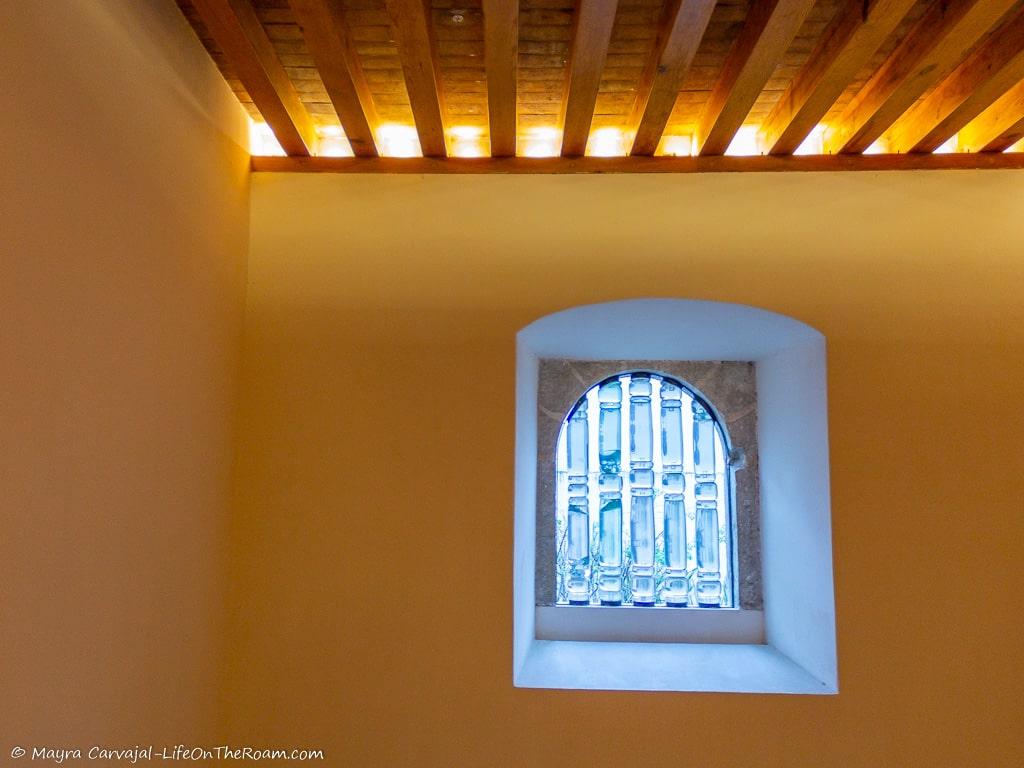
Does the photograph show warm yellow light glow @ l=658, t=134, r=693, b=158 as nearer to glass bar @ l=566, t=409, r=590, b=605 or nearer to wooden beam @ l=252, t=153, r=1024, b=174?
wooden beam @ l=252, t=153, r=1024, b=174

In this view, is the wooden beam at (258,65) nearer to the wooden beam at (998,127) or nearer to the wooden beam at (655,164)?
the wooden beam at (655,164)

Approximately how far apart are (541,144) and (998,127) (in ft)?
5.43

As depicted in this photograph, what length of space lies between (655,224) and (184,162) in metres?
1.71

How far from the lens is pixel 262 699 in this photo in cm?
293

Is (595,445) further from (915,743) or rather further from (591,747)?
(915,743)

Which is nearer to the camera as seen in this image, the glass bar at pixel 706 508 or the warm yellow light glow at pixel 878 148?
the warm yellow light glow at pixel 878 148

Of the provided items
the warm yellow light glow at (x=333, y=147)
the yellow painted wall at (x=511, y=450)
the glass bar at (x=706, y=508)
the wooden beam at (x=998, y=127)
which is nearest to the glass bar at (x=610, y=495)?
the glass bar at (x=706, y=508)

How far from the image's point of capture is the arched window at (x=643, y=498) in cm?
393

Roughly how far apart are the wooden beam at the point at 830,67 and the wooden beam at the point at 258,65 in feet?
5.65

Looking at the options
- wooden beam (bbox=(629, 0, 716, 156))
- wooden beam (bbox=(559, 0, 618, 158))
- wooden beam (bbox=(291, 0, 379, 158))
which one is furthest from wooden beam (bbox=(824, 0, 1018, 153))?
wooden beam (bbox=(291, 0, 379, 158))

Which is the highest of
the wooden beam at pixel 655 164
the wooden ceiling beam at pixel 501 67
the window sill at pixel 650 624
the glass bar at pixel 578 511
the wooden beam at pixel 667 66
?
the wooden beam at pixel 667 66

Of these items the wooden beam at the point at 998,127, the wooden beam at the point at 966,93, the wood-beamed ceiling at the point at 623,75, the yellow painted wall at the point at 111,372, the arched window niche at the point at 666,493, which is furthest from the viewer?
the arched window niche at the point at 666,493

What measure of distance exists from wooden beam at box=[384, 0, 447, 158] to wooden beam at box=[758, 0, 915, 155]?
1.21 m

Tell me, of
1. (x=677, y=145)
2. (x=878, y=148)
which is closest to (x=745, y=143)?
(x=677, y=145)
